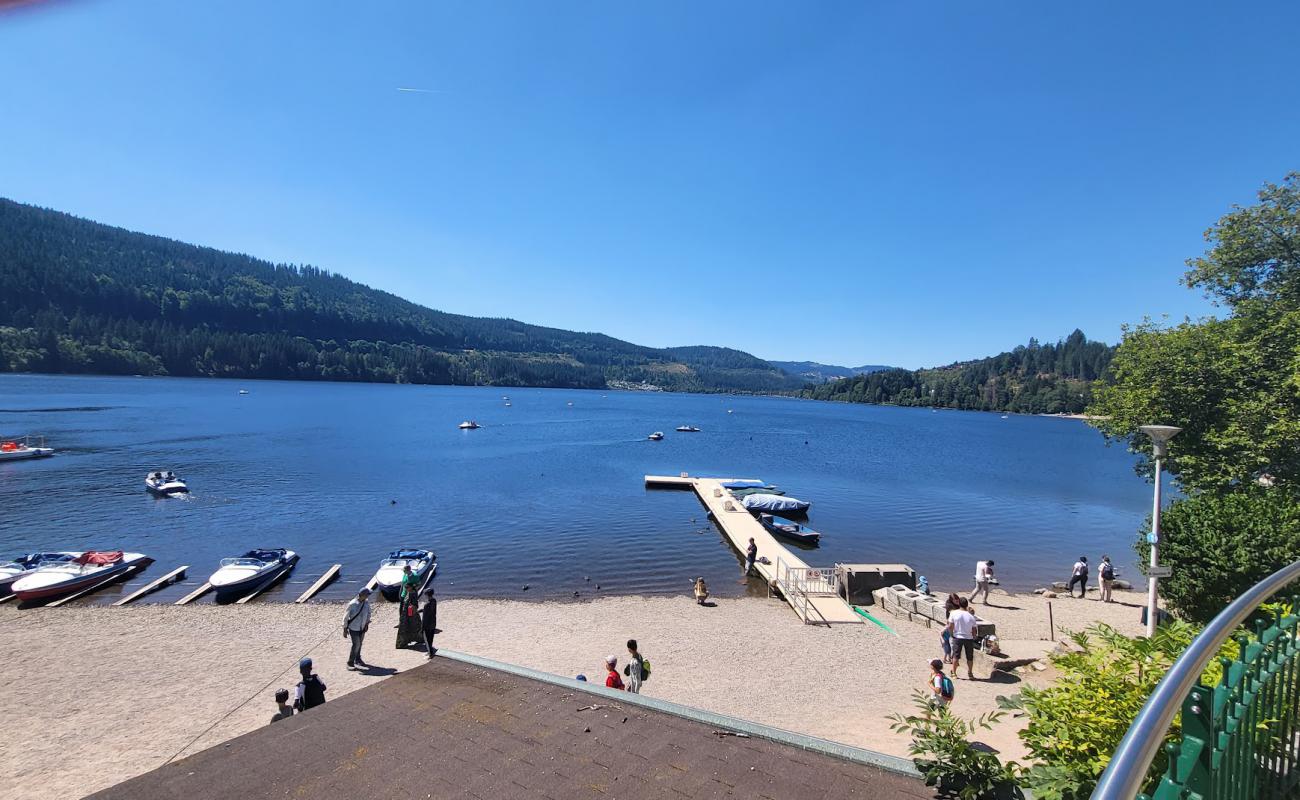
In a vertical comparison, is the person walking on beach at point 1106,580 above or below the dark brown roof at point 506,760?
below

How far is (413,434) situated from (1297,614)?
3616 inches

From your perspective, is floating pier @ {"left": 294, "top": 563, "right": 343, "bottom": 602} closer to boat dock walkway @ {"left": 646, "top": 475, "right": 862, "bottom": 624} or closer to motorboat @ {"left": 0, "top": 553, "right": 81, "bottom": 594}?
motorboat @ {"left": 0, "top": 553, "right": 81, "bottom": 594}

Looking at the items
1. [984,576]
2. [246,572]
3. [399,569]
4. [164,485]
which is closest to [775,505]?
[984,576]

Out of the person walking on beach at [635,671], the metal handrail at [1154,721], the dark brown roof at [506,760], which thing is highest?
the metal handrail at [1154,721]

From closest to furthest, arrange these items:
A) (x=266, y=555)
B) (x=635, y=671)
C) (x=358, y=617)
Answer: (x=635, y=671) → (x=358, y=617) → (x=266, y=555)

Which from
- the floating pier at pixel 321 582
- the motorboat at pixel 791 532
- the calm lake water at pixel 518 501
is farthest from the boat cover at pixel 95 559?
the motorboat at pixel 791 532

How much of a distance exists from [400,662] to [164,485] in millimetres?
37085

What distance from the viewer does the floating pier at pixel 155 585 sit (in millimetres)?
23056

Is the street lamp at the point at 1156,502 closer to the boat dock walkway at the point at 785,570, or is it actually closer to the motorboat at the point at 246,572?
the boat dock walkway at the point at 785,570

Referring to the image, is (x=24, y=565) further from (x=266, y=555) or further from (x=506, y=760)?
(x=506, y=760)

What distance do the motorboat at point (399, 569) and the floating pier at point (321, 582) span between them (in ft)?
5.88

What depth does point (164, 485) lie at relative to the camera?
41.5 metres

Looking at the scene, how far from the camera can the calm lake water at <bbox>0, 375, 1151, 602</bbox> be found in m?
29.7

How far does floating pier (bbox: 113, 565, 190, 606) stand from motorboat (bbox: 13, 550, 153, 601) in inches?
74.0
